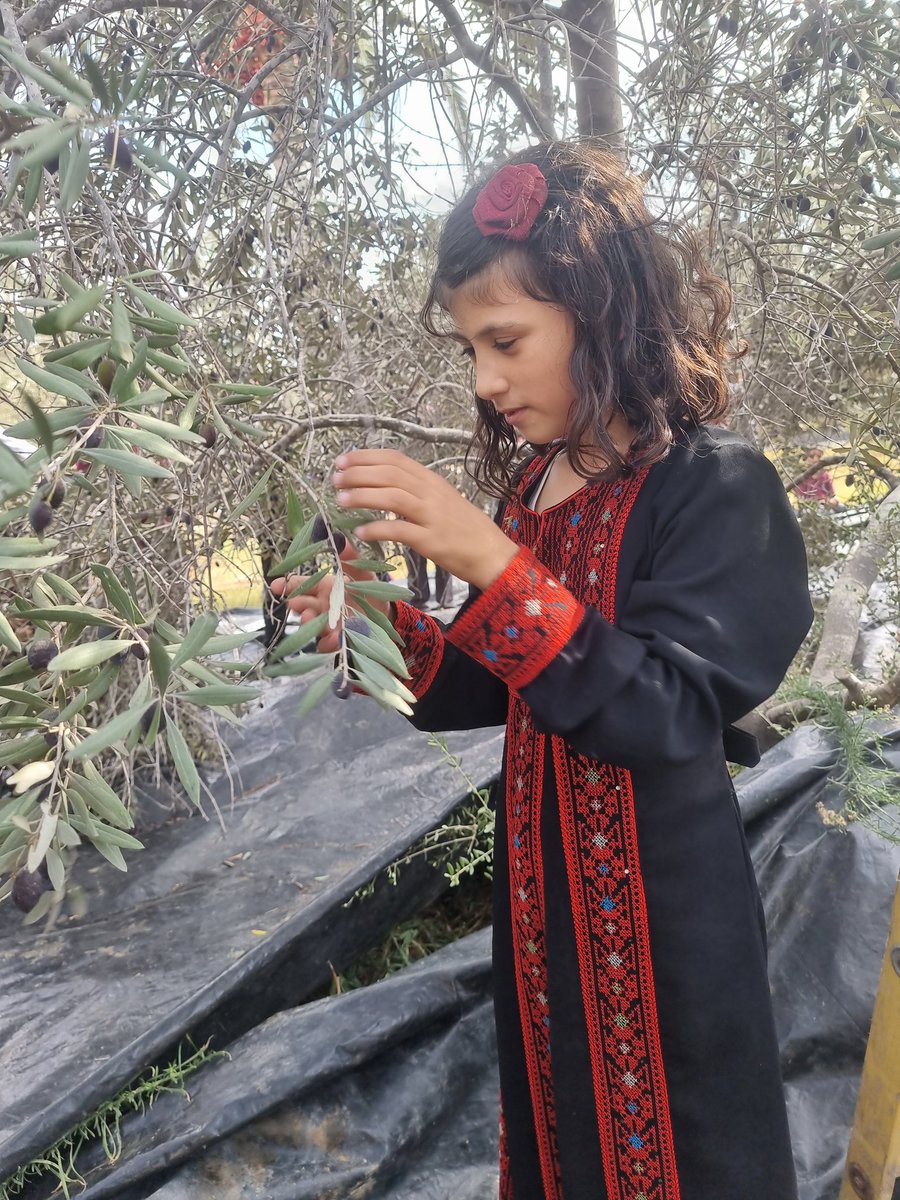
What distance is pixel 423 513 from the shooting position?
2.57 ft

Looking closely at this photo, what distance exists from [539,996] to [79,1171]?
35.4 inches

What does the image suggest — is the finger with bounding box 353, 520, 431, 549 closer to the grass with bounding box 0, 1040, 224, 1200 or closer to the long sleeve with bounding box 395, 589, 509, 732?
the long sleeve with bounding box 395, 589, 509, 732

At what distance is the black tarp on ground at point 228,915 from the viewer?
1558 millimetres

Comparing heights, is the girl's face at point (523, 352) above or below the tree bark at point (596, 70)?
below

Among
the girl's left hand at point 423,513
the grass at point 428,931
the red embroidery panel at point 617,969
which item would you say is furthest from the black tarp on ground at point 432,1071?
the girl's left hand at point 423,513

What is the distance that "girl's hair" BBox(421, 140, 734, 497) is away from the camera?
0.94 meters

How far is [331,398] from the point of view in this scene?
204 cm

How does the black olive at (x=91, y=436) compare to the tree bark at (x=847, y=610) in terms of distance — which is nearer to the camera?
the black olive at (x=91, y=436)

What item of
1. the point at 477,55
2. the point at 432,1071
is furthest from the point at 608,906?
the point at 477,55

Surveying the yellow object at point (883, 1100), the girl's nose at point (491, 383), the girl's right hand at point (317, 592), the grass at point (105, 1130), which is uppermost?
the girl's nose at point (491, 383)

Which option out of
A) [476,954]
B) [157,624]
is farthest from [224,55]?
[476,954]

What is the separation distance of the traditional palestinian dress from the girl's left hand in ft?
0.09

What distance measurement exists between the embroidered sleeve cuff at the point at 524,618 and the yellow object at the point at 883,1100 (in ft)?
1.76

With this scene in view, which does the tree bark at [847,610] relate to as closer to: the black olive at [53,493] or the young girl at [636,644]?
the young girl at [636,644]
